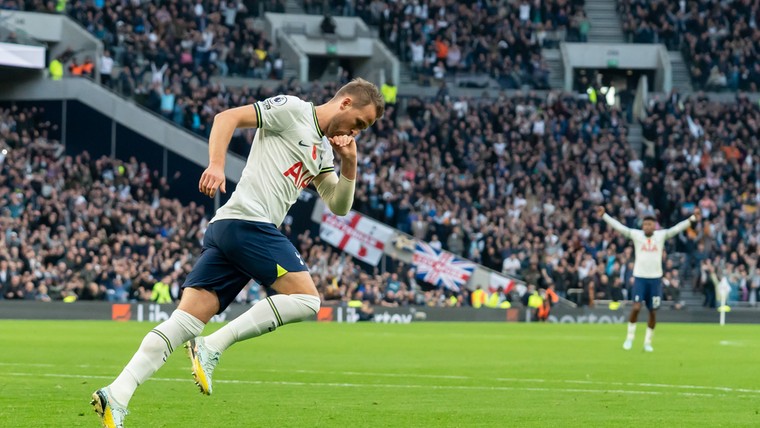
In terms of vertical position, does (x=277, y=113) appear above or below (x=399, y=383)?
above

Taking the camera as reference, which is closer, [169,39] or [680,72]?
[169,39]

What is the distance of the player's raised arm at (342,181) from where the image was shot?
933 cm

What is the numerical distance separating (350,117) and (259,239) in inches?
41.6

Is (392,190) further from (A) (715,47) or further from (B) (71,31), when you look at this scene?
(A) (715,47)

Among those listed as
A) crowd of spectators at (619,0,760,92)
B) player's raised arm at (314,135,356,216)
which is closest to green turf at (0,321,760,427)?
player's raised arm at (314,135,356,216)

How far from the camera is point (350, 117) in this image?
9.20 metres

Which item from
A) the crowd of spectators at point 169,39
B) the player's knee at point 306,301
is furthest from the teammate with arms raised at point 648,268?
the crowd of spectators at point 169,39

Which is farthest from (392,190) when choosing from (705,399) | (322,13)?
(705,399)

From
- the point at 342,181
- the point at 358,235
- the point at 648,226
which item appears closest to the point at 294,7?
the point at 358,235

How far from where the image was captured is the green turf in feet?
36.8

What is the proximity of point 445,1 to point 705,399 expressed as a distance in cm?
4308

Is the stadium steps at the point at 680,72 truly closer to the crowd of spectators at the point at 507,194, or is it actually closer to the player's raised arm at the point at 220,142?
the crowd of spectators at the point at 507,194

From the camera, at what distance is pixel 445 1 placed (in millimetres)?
55281

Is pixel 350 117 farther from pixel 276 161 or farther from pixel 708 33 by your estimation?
pixel 708 33
